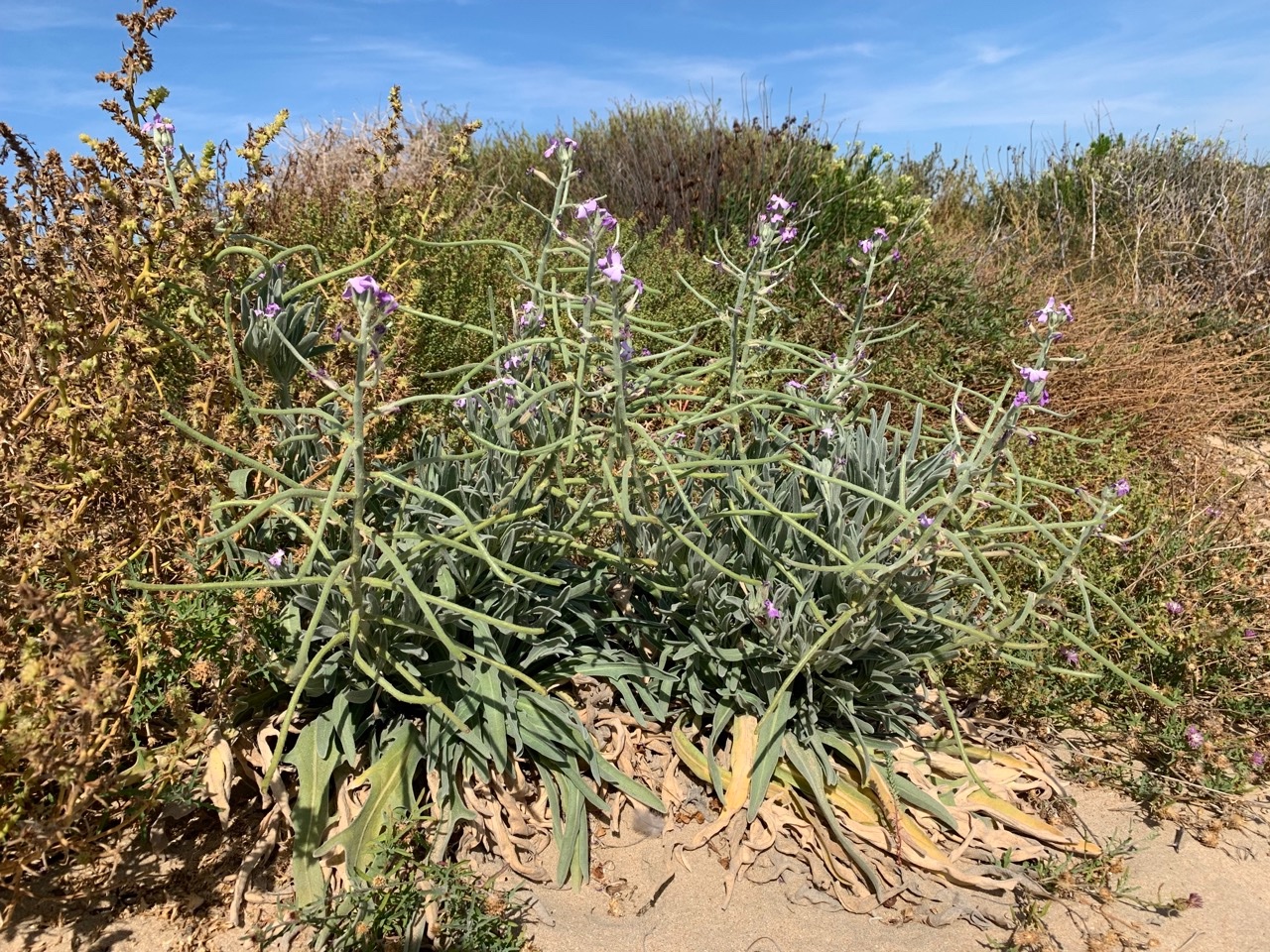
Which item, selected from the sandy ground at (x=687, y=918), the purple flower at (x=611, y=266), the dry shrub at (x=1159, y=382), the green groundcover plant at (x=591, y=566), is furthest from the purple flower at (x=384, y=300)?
the dry shrub at (x=1159, y=382)

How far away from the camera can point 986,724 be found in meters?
2.68

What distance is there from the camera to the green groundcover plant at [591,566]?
1889 mm

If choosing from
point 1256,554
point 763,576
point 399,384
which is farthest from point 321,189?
point 1256,554

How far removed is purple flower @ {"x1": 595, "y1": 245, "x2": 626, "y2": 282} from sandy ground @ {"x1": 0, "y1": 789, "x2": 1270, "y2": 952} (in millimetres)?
1365

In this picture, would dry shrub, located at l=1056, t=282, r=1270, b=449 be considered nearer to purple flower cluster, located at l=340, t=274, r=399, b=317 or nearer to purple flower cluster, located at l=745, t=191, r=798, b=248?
purple flower cluster, located at l=745, t=191, r=798, b=248

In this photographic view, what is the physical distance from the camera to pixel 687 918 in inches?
77.1

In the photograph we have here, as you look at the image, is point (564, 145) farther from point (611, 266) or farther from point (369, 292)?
point (369, 292)

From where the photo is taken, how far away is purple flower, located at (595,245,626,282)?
168cm

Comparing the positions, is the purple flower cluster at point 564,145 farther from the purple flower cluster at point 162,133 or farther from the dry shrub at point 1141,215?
the dry shrub at point 1141,215

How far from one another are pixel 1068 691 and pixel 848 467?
121 centimetres

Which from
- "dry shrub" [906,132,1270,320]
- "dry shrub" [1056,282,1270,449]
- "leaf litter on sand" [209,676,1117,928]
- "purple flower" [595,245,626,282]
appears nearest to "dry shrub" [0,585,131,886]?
"leaf litter on sand" [209,676,1117,928]

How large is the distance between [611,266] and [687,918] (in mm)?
1446

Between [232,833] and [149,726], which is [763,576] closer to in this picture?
[232,833]

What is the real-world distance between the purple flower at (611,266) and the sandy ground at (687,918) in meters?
1.37
